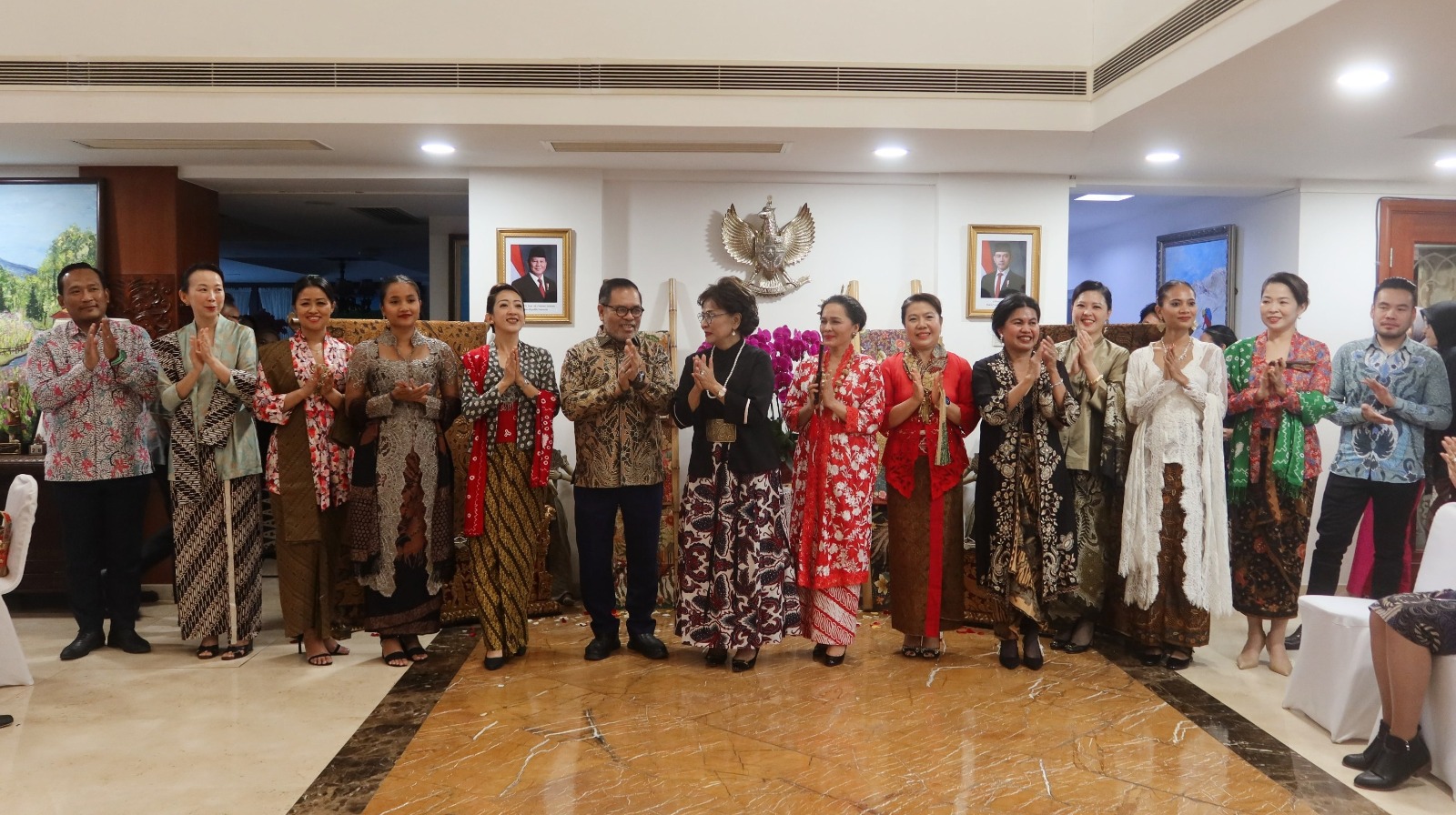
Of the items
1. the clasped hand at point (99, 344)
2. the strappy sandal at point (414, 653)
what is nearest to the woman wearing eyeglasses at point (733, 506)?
the strappy sandal at point (414, 653)

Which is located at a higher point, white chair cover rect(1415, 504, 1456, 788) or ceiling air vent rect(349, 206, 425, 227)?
ceiling air vent rect(349, 206, 425, 227)

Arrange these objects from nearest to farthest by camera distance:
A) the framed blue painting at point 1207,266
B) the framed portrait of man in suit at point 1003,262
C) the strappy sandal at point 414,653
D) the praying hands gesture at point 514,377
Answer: the praying hands gesture at point 514,377
the strappy sandal at point 414,653
the framed portrait of man in suit at point 1003,262
the framed blue painting at point 1207,266

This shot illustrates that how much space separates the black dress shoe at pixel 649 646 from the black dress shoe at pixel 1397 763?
2561mm

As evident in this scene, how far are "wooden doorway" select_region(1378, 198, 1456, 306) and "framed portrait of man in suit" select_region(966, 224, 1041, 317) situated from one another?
2.15 metres

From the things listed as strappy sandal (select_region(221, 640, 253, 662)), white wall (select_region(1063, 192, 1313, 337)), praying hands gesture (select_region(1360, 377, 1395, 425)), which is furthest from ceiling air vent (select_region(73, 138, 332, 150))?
white wall (select_region(1063, 192, 1313, 337))

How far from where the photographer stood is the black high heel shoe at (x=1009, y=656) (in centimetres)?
427

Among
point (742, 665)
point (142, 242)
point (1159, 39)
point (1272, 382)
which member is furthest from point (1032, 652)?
point (142, 242)

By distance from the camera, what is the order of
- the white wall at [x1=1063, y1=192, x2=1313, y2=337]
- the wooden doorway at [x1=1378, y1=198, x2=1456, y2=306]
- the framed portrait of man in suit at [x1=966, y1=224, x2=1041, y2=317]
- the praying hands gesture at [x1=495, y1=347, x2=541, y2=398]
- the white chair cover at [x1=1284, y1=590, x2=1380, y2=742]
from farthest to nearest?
the white wall at [x1=1063, y1=192, x2=1313, y2=337], the wooden doorway at [x1=1378, y1=198, x2=1456, y2=306], the framed portrait of man in suit at [x1=966, y1=224, x2=1041, y2=317], the praying hands gesture at [x1=495, y1=347, x2=541, y2=398], the white chair cover at [x1=1284, y1=590, x2=1380, y2=742]

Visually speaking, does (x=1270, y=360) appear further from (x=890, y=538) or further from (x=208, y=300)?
(x=208, y=300)

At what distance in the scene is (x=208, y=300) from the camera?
420 cm

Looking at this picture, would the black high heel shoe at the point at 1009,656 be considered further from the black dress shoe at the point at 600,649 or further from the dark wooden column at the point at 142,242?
the dark wooden column at the point at 142,242

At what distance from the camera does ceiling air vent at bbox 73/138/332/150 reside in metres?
5.13

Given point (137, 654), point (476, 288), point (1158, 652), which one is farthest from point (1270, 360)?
point (137, 654)

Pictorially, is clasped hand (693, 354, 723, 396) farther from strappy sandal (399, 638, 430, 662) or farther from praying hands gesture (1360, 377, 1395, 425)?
praying hands gesture (1360, 377, 1395, 425)
